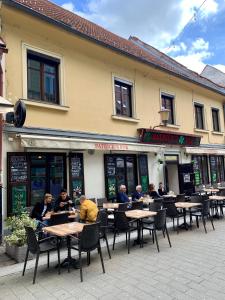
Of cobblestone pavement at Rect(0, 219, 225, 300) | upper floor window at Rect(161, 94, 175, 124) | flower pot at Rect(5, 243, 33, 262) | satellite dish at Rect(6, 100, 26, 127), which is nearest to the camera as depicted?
cobblestone pavement at Rect(0, 219, 225, 300)

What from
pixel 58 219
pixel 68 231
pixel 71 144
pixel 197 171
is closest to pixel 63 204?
pixel 58 219

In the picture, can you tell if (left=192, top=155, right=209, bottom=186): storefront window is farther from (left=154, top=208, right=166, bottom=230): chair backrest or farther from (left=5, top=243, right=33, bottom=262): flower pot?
(left=5, top=243, right=33, bottom=262): flower pot

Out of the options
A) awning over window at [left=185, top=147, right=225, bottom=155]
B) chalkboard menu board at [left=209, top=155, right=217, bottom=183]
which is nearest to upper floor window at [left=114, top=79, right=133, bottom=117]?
awning over window at [left=185, top=147, right=225, bottom=155]

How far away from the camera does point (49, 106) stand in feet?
28.1

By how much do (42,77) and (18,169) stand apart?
10.3ft

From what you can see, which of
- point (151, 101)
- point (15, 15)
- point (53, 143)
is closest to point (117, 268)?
point (53, 143)

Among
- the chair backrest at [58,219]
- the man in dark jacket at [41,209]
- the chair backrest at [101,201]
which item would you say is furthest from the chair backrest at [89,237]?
the chair backrest at [101,201]

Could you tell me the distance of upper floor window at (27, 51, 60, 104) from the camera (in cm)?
852

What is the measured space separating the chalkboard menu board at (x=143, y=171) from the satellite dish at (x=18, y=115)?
588 cm

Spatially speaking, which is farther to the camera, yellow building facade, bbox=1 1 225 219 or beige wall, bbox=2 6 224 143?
beige wall, bbox=2 6 224 143

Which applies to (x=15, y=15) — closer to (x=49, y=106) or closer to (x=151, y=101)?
(x=49, y=106)

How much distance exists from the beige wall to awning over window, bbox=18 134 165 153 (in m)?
0.69

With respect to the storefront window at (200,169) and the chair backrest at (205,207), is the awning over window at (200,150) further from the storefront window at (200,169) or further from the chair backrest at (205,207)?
the chair backrest at (205,207)

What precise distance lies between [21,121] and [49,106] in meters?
1.67
